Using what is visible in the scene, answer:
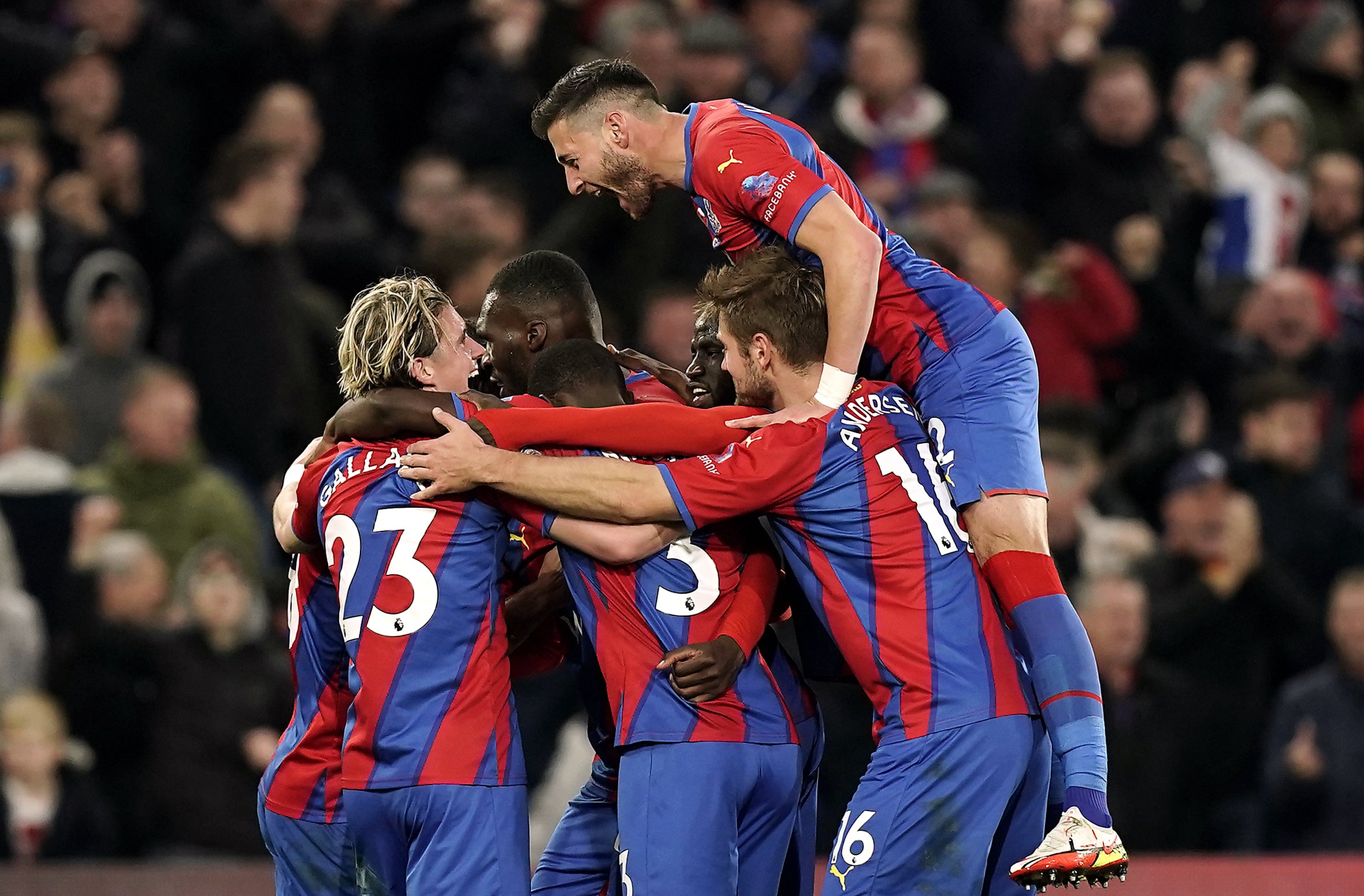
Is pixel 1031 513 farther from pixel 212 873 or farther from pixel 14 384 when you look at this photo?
pixel 14 384

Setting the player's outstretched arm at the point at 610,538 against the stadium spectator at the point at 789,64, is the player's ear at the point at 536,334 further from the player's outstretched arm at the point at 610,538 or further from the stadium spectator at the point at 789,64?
the stadium spectator at the point at 789,64

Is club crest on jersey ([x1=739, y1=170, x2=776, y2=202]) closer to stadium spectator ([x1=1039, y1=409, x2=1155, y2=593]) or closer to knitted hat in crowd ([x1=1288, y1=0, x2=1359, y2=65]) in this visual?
stadium spectator ([x1=1039, y1=409, x2=1155, y2=593])

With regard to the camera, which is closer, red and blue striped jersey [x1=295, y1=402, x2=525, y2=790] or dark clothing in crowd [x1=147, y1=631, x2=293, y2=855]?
red and blue striped jersey [x1=295, y1=402, x2=525, y2=790]

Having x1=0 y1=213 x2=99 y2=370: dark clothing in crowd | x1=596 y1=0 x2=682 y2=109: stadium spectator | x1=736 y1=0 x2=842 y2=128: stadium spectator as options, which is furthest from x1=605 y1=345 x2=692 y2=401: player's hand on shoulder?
x1=736 y1=0 x2=842 y2=128: stadium spectator

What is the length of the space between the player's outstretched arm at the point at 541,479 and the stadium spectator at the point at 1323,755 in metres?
4.89

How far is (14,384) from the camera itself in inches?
431

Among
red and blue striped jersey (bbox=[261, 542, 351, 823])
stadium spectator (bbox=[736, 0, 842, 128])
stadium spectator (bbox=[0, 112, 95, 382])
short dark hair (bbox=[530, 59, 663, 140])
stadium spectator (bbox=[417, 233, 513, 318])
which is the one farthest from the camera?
stadium spectator (bbox=[736, 0, 842, 128])

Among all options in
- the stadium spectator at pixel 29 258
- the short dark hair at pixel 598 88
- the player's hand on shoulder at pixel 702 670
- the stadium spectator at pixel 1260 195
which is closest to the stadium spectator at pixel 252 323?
the stadium spectator at pixel 29 258

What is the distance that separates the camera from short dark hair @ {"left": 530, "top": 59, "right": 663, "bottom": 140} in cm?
612

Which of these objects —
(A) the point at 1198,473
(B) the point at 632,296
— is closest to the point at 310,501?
(B) the point at 632,296

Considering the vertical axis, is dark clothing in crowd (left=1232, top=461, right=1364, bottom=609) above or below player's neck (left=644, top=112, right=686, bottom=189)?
below

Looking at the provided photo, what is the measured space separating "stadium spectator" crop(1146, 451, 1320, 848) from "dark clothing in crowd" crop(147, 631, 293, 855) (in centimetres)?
432

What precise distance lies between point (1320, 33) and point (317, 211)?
6981mm

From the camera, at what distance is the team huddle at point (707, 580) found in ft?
17.8
